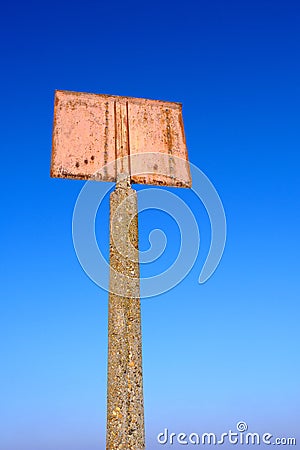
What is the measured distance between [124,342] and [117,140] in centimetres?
273

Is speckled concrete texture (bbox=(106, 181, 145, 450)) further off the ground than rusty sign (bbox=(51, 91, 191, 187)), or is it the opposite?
rusty sign (bbox=(51, 91, 191, 187))

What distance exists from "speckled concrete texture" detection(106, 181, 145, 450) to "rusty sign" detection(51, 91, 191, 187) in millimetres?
596

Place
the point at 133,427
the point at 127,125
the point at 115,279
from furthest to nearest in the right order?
the point at 127,125
the point at 115,279
the point at 133,427

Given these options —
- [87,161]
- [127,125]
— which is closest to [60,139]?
[87,161]

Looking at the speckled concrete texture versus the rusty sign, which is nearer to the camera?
the speckled concrete texture

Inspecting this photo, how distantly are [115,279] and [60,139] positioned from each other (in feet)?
6.59

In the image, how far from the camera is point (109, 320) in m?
6.56

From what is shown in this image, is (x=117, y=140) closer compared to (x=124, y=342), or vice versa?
(x=124, y=342)

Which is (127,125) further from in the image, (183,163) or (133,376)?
(133,376)

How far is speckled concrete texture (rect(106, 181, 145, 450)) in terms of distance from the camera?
620cm

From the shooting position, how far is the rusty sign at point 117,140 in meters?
7.34

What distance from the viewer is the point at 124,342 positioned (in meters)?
6.44

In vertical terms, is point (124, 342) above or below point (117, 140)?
below

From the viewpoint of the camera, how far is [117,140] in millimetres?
7648
